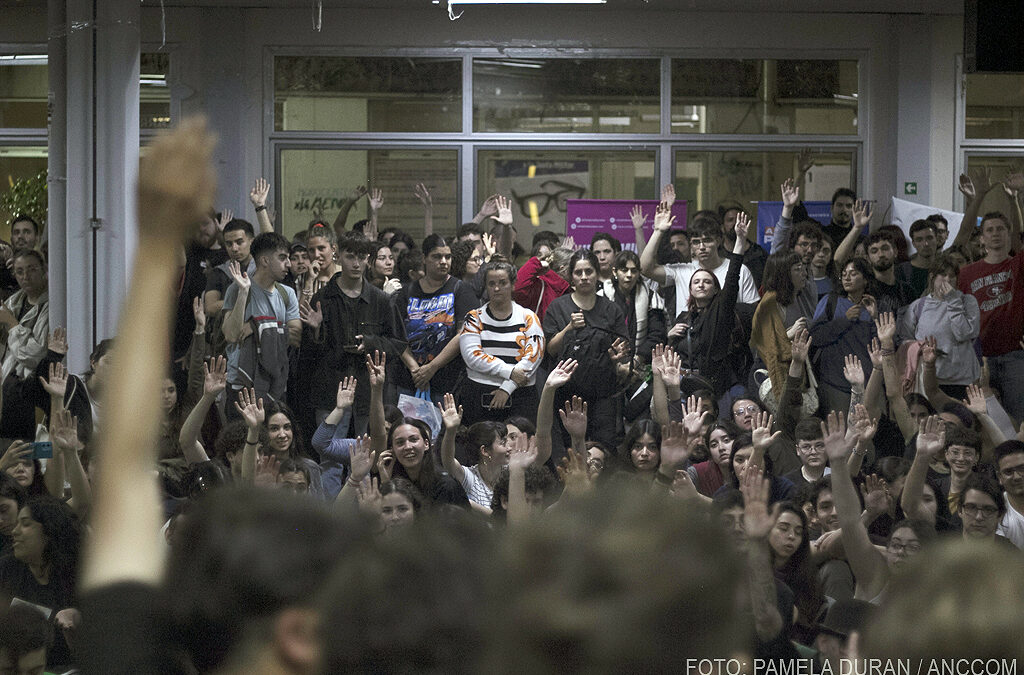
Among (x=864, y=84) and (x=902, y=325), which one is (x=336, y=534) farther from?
(x=864, y=84)

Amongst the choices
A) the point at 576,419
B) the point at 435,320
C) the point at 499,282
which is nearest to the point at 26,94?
the point at 435,320

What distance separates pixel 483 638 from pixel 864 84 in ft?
32.9

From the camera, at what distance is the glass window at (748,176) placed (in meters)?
10.2

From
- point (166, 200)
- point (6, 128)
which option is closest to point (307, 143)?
point (6, 128)

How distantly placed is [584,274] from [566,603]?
19.3 feet

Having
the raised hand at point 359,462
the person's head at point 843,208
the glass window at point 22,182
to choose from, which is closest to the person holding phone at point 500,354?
the raised hand at point 359,462

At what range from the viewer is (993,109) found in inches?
405

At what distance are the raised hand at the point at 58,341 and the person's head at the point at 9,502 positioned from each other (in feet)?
5.32

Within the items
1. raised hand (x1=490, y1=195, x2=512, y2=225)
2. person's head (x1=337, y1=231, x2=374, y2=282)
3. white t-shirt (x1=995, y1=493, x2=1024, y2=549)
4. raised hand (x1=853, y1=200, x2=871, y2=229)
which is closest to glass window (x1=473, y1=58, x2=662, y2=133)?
raised hand (x1=490, y1=195, x2=512, y2=225)

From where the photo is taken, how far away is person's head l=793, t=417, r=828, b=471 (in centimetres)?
592

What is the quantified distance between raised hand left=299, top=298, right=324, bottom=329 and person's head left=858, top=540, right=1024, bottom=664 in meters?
5.76

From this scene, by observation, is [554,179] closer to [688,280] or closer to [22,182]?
[688,280]

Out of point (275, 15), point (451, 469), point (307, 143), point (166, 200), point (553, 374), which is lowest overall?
point (451, 469)

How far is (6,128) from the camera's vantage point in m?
10.2
